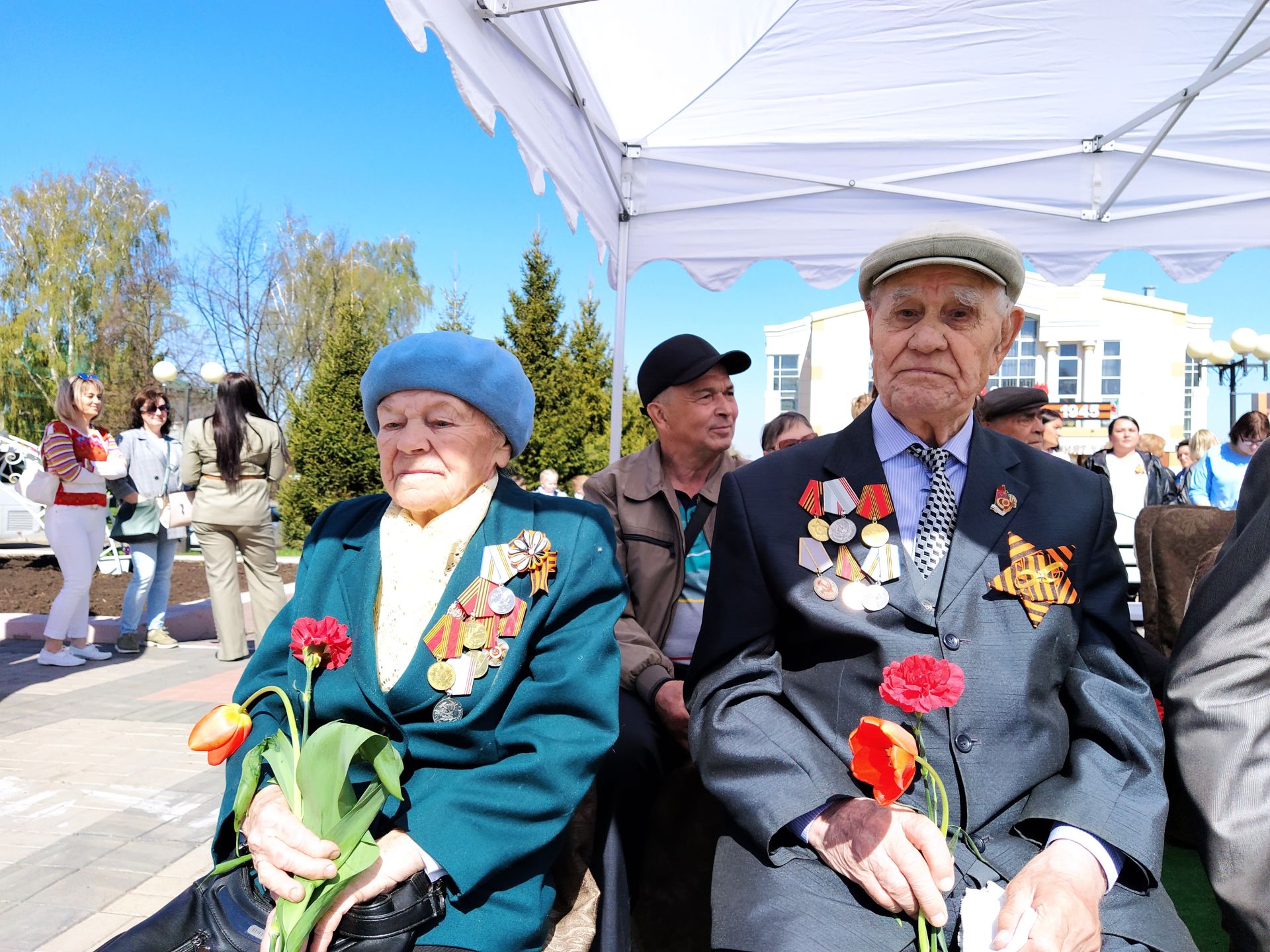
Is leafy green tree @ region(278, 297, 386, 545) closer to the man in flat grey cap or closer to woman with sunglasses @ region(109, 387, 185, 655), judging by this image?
woman with sunglasses @ region(109, 387, 185, 655)

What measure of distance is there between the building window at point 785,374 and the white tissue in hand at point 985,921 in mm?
37213

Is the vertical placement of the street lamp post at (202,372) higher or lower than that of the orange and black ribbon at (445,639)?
higher

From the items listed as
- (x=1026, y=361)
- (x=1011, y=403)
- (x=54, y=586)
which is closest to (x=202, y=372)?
(x=54, y=586)

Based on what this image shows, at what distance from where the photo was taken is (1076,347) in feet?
102

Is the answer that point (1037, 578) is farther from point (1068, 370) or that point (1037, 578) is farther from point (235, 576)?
point (1068, 370)

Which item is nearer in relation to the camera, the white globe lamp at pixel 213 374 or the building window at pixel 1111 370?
the white globe lamp at pixel 213 374

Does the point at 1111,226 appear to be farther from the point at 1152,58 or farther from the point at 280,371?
the point at 280,371

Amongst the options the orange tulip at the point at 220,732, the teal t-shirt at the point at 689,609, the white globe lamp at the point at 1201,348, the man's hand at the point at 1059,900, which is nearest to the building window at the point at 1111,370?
the white globe lamp at the point at 1201,348

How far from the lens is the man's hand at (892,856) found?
142cm

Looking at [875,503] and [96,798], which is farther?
[96,798]

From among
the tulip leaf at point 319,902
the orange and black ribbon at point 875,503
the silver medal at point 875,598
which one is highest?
the orange and black ribbon at point 875,503

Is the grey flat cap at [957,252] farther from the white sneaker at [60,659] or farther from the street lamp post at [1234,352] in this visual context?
the street lamp post at [1234,352]

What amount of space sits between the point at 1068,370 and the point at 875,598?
33.7 m

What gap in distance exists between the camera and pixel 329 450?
1709 cm
